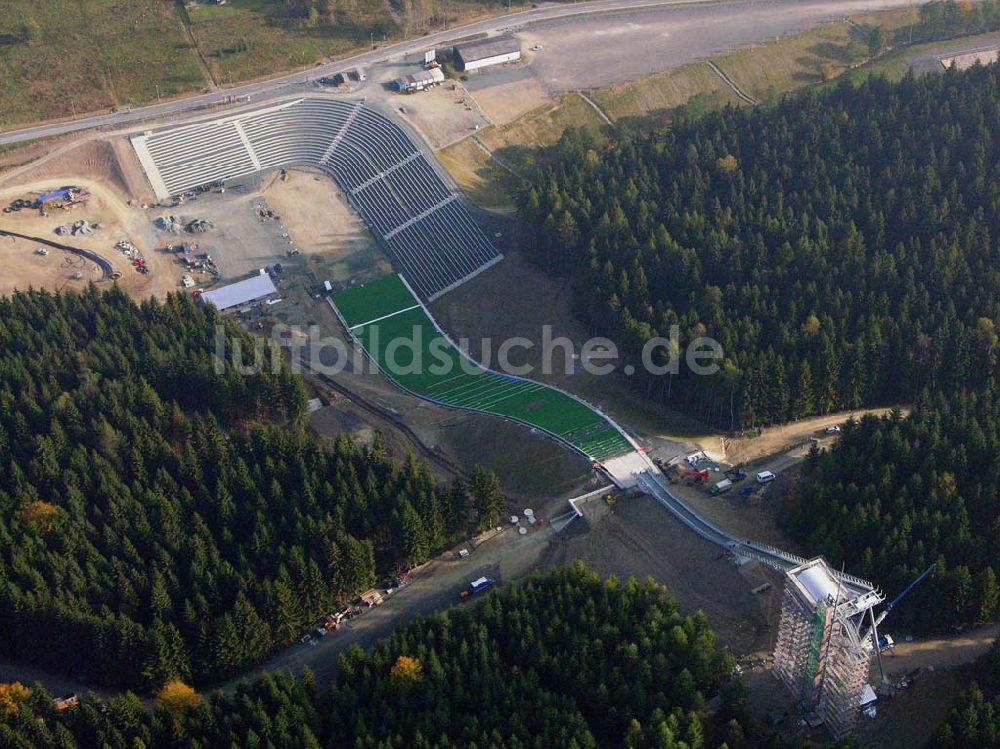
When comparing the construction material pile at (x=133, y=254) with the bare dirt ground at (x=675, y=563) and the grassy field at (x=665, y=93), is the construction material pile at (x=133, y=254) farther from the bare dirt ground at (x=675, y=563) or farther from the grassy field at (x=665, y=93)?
the bare dirt ground at (x=675, y=563)

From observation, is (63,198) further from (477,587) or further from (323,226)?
(477,587)

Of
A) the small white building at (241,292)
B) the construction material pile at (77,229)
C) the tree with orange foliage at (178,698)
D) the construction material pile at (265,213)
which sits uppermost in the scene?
the construction material pile at (77,229)

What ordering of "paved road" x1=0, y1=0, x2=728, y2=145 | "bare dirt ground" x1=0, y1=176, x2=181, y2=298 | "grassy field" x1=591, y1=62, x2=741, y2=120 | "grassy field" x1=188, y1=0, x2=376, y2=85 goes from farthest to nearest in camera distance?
"grassy field" x1=188, y1=0, x2=376, y2=85
"paved road" x1=0, y1=0, x2=728, y2=145
"grassy field" x1=591, y1=62, x2=741, y2=120
"bare dirt ground" x1=0, y1=176, x2=181, y2=298

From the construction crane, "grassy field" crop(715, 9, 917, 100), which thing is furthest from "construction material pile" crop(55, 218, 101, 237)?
the construction crane

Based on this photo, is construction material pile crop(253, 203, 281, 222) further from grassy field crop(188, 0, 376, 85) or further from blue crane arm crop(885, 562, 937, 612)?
blue crane arm crop(885, 562, 937, 612)

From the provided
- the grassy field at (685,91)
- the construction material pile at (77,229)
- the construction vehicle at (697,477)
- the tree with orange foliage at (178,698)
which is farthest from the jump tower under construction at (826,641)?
the construction material pile at (77,229)

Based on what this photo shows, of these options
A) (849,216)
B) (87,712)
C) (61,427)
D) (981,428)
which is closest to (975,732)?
(981,428)

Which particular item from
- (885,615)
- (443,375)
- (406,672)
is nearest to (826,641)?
(885,615)

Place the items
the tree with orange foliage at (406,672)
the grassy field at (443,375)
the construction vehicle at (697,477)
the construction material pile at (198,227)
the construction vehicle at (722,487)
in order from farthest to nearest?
the construction material pile at (198,227)
the grassy field at (443,375)
the construction vehicle at (697,477)
the construction vehicle at (722,487)
the tree with orange foliage at (406,672)
